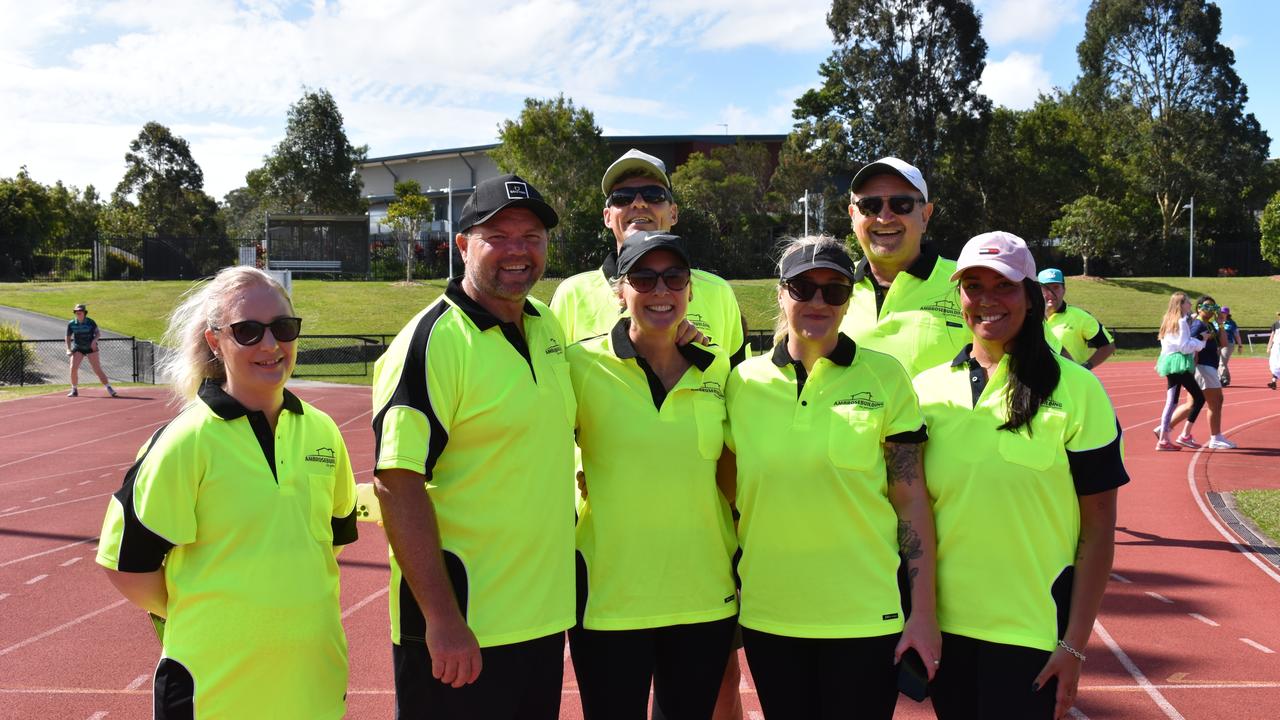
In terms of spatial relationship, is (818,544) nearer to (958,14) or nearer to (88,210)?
(958,14)

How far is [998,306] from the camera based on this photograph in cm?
293

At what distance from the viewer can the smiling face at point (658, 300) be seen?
9.85 ft

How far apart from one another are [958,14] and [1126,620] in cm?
4390

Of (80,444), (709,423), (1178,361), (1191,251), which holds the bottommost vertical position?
(80,444)

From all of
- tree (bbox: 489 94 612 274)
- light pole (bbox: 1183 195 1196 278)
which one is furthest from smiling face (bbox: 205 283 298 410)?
light pole (bbox: 1183 195 1196 278)

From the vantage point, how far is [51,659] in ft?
17.4

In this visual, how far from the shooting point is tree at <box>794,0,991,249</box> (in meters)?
43.7

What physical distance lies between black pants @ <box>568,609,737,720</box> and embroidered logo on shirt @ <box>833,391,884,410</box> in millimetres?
841

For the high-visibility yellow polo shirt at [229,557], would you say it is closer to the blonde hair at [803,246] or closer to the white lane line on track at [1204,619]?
the blonde hair at [803,246]

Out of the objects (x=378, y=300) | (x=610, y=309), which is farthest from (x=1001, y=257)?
(x=378, y=300)

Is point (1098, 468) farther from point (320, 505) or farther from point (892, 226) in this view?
point (320, 505)

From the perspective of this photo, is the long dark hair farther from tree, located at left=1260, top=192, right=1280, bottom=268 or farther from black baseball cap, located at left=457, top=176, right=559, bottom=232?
tree, located at left=1260, top=192, right=1280, bottom=268

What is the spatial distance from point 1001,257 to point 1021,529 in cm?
86

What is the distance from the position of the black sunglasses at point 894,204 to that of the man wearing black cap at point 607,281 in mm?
719
